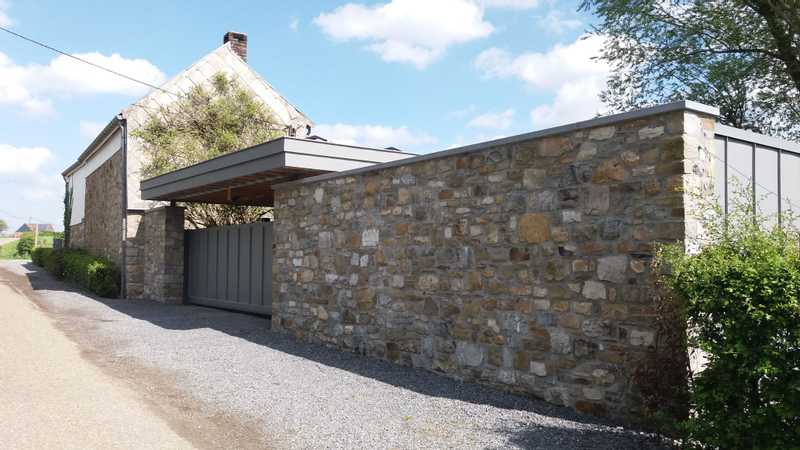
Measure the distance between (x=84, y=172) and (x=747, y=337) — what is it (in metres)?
23.4

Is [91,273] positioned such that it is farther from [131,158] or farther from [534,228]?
[534,228]

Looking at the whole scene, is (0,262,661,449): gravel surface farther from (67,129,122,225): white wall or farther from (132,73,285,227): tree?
(67,129,122,225): white wall

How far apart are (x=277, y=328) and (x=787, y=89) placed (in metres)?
11.4

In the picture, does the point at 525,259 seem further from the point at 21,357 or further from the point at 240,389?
the point at 21,357

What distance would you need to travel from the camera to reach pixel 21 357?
7375 mm

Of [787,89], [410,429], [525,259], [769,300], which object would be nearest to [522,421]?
[410,429]

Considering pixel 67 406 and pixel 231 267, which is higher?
pixel 231 267

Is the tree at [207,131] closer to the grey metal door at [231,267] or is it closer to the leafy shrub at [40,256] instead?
the grey metal door at [231,267]

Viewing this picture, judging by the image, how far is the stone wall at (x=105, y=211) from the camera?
1620 cm

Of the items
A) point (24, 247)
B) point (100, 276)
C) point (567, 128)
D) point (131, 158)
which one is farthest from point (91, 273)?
point (24, 247)

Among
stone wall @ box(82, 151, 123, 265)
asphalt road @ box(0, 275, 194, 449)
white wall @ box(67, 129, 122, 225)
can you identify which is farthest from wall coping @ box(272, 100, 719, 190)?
white wall @ box(67, 129, 122, 225)

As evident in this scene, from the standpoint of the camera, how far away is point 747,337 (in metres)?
3.41

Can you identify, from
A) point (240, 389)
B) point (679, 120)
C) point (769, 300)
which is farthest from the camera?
point (240, 389)

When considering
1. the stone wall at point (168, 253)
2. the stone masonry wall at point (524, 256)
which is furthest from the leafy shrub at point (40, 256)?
the stone masonry wall at point (524, 256)
